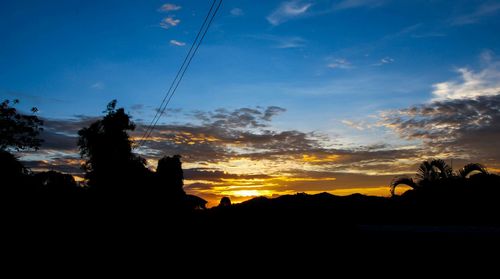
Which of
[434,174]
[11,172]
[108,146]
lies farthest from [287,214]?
[108,146]

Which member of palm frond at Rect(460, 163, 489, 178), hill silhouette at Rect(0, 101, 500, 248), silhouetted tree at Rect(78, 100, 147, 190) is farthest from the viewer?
silhouetted tree at Rect(78, 100, 147, 190)

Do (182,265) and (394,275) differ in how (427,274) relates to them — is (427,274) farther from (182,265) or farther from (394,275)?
(182,265)

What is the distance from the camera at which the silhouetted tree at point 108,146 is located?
26.6 metres

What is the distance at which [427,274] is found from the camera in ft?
16.5

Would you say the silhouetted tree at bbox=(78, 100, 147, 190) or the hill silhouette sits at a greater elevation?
the silhouetted tree at bbox=(78, 100, 147, 190)

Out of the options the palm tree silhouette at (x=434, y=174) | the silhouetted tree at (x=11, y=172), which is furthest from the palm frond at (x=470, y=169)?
the silhouetted tree at (x=11, y=172)

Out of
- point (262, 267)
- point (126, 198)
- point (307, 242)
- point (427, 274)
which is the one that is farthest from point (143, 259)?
point (126, 198)

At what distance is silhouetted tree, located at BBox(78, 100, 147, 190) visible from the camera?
26625 mm

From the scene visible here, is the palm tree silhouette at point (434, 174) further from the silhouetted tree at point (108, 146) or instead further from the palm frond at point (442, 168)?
the silhouetted tree at point (108, 146)

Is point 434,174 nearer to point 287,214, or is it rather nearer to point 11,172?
point 287,214

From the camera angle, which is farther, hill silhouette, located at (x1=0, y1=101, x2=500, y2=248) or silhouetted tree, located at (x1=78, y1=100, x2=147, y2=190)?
silhouetted tree, located at (x1=78, y1=100, x2=147, y2=190)

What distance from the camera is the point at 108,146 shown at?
90.2 ft

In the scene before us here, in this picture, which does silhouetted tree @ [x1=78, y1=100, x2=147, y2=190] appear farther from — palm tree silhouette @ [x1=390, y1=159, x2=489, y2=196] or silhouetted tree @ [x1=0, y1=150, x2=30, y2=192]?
palm tree silhouette @ [x1=390, y1=159, x2=489, y2=196]

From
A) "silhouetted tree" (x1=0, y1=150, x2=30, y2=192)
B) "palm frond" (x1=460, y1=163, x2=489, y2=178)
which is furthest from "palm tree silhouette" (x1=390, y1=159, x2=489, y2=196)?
"silhouetted tree" (x1=0, y1=150, x2=30, y2=192)
